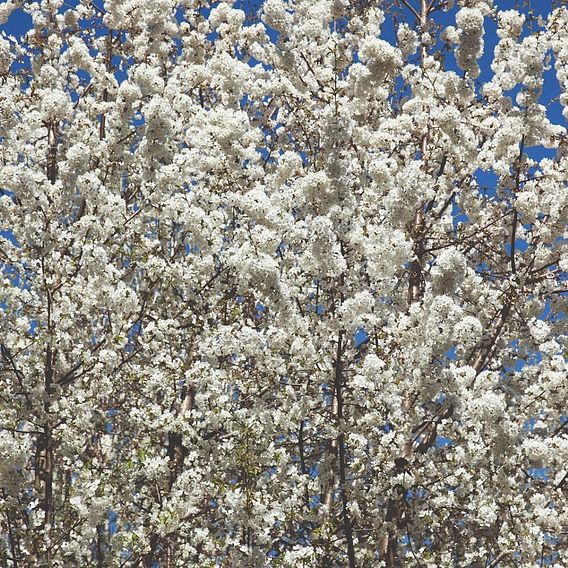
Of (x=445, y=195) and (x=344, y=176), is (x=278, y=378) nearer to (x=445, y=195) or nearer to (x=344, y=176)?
(x=344, y=176)

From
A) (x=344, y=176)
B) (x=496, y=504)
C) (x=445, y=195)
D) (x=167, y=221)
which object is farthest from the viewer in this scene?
(x=445, y=195)

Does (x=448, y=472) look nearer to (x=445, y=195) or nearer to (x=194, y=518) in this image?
(x=194, y=518)

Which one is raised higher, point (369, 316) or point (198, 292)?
point (198, 292)

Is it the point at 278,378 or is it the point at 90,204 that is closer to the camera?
the point at 278,378

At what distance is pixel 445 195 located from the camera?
11398mm

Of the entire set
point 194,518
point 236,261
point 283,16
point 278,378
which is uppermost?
point 283,16

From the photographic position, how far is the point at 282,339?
323 inches

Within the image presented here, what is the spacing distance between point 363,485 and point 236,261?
2589mm

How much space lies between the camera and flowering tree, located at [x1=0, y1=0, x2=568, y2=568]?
7.99 metres

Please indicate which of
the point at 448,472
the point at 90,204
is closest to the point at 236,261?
the point at 90,204

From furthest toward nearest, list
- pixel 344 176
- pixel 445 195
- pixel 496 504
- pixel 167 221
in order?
pixel 445 195, pixel 167 221, pixel 496 504, pixel 344 176

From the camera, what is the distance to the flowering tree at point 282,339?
315 inches

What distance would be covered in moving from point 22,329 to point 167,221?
229 cm

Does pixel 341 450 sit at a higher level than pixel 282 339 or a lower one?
lower
